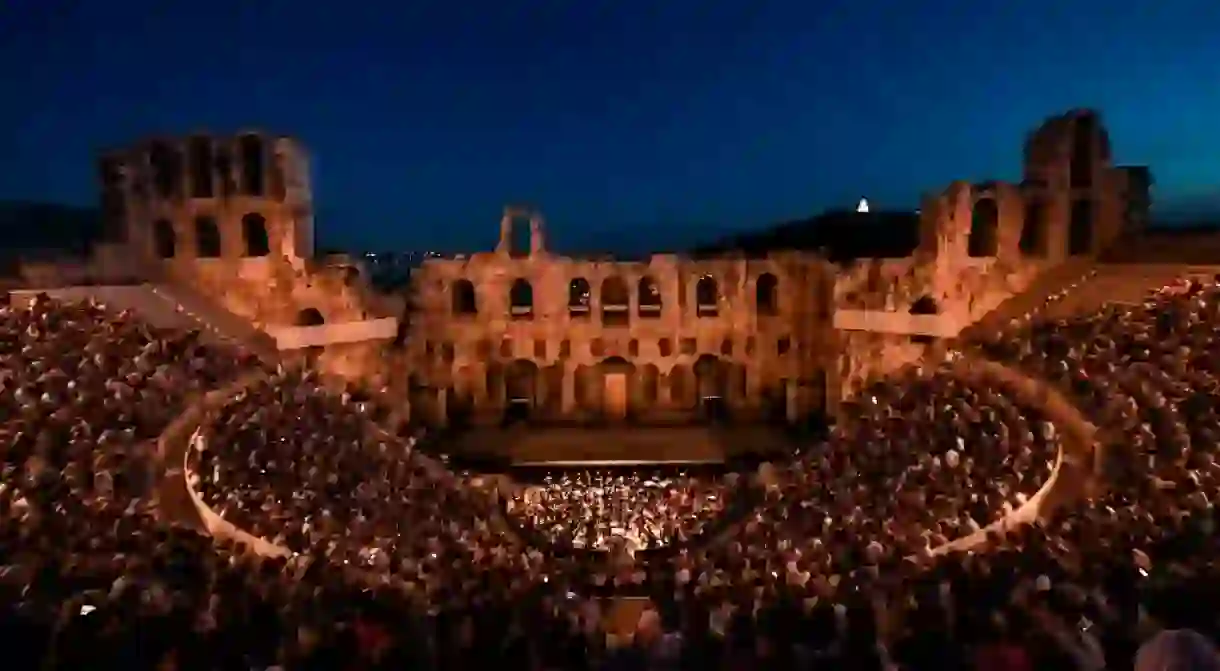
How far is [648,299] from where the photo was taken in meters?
45.0

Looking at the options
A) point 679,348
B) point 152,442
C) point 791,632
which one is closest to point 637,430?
point 679,348

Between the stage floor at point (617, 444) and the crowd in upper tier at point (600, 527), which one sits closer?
the crowd in upper tier at point (600, 527)

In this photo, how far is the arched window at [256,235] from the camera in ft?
122

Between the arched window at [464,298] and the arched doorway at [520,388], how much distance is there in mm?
2933

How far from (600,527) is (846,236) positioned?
53582mm

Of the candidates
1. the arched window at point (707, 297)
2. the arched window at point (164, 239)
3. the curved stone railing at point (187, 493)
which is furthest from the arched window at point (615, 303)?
the curved stone railing at point (187, 493)

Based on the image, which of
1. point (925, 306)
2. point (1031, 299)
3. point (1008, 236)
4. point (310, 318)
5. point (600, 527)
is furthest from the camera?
point (310, 318)

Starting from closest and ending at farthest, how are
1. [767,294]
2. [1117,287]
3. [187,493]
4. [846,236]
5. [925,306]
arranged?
[187,493] < [1117,287] < [925,306] < [767,294] < [846,236]

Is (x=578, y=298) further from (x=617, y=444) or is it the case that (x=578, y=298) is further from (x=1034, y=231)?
(x=1034, y=231)

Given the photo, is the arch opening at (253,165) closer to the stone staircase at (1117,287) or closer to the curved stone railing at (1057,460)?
the curved stone railing at (1057,460)

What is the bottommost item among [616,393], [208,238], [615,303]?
[616,393]

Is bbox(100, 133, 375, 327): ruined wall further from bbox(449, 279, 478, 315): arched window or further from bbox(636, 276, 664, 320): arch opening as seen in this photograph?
bbox(636, 276, 664, 320): arch opening

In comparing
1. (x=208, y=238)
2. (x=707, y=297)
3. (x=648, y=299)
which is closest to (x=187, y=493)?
(x=208, y=238)

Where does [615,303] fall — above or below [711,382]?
above
